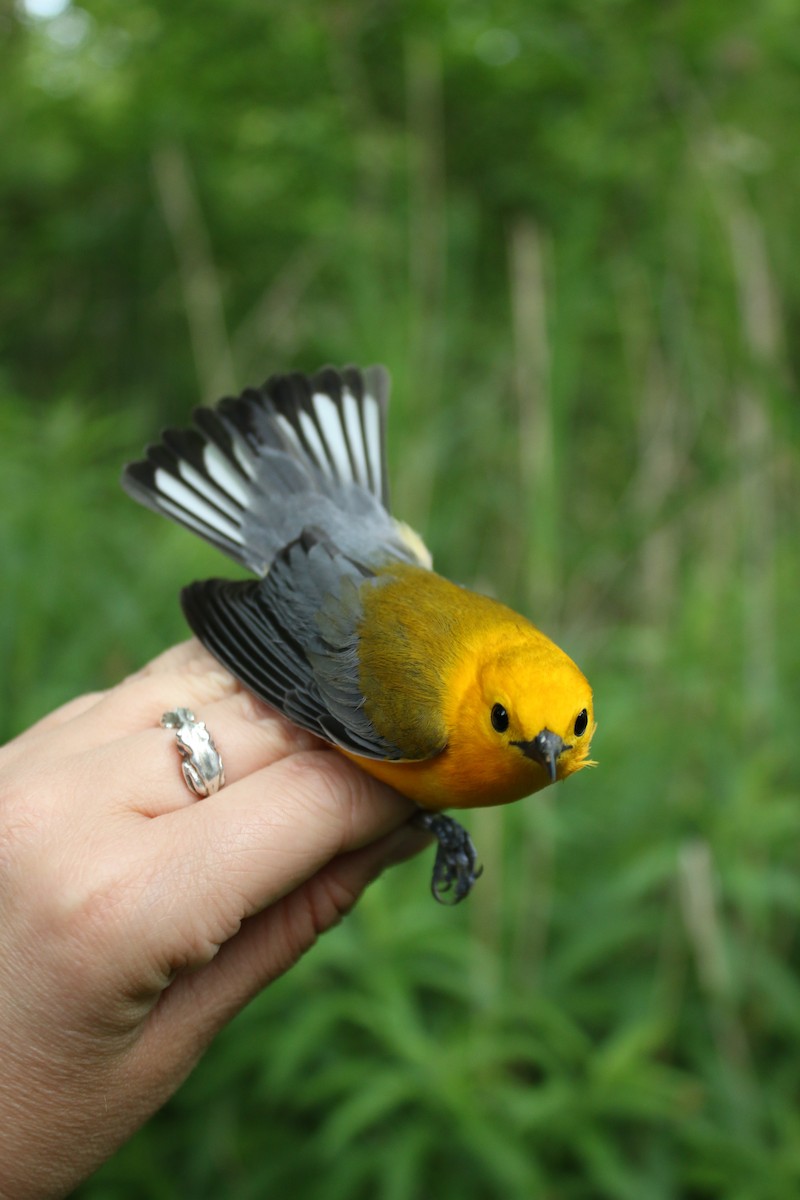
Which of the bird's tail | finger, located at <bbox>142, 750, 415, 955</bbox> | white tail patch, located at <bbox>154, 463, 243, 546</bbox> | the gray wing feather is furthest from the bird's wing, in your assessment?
white tail patch, located at <bbox>154, 463, 243, 546</bbox>

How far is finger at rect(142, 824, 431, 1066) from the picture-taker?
1493 millimetres

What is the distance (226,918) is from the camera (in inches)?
54.8

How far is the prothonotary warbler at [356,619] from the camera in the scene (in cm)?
165

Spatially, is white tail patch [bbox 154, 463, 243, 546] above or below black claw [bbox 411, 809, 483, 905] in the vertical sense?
above

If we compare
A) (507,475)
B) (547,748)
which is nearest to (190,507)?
(547,748)

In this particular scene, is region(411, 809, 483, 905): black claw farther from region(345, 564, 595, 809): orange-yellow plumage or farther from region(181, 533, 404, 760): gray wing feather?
region(181, 533, 404, 760): gray wing feather

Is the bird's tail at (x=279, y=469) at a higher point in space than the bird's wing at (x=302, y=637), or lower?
higher

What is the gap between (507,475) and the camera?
4.14 metres

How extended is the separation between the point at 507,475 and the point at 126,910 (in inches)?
122

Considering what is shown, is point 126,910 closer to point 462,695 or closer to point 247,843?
point 247,843

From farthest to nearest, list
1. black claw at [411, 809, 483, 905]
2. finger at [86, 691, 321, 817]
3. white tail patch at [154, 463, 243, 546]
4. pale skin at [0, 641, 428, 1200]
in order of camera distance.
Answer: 1. white tail patch at [154, 463, 243, 546]
2. black claw at [411, 809, 483, 905]
3. finger at [86, 691, 321, 817]
4. pale skin at [0, 641, 428, 1200]

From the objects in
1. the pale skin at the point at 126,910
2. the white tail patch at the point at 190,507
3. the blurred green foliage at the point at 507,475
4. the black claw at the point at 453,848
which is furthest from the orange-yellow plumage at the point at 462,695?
the blurred green foliage at the point at 507,475

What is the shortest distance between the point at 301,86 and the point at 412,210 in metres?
0.84

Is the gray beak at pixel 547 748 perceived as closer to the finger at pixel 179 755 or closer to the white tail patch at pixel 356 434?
the finger at pixel 179 755
